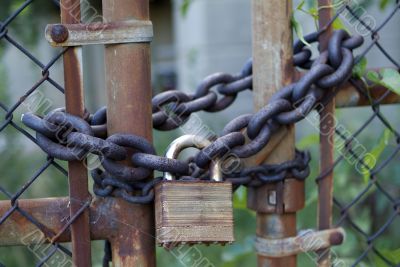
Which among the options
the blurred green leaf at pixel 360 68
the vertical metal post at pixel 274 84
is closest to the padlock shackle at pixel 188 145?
the vertical metal post at pixel 274 84

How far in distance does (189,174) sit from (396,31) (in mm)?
3043

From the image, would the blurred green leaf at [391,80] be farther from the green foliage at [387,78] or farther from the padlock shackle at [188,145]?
the padlock shackle at [188,145]

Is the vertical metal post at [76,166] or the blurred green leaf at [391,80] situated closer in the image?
the vertical metal post at [76,166]

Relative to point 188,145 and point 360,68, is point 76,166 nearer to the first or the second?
point 188,145

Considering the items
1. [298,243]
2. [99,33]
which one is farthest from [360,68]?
[99,33]

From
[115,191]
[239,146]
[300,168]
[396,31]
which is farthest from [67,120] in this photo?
[396,31]

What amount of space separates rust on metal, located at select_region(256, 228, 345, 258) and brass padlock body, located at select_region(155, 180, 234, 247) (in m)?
0.17

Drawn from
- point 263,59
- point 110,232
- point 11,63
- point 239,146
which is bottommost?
point 11,63

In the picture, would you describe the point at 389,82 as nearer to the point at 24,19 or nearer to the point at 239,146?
the point at 239,146

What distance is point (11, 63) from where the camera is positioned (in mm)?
5477

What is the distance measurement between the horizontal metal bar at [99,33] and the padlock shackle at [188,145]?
0.46 ft

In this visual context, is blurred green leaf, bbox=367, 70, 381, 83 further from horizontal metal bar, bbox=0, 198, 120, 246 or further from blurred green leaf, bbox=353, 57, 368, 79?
horizontal metal bar, bbox=0, 198, 120, 246

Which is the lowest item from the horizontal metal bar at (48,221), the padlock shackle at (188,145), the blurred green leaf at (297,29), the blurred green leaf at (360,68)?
the horizontal metal bar at (48,221)

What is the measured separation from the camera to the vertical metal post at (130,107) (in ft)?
2.41
